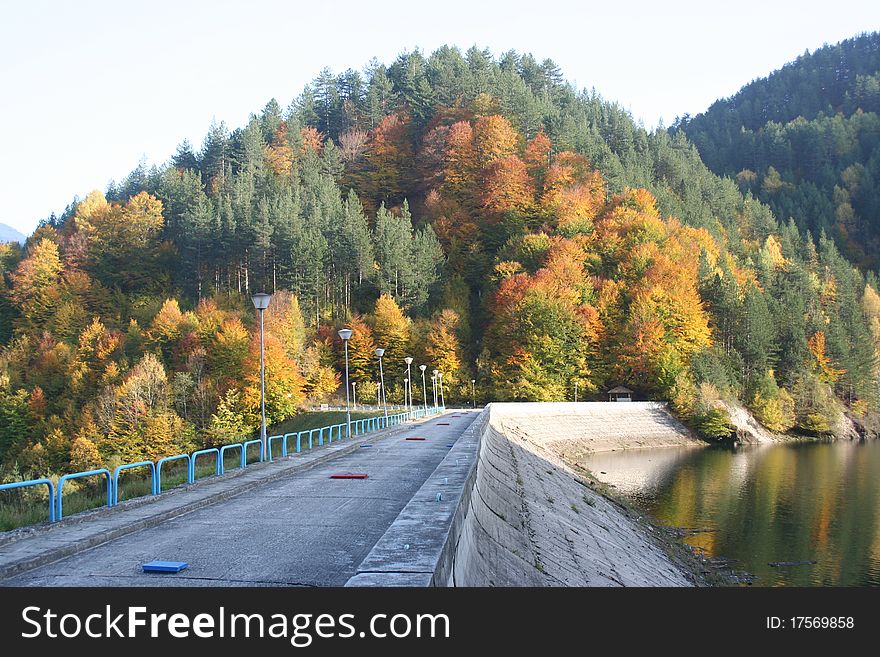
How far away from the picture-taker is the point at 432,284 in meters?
93.1

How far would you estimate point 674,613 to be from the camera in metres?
7.14

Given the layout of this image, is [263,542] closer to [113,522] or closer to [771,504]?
[113,522]

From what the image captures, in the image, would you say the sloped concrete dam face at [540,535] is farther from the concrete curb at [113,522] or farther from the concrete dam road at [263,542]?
the concrete curb at [113,522]

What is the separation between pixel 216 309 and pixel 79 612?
80815 millimetres

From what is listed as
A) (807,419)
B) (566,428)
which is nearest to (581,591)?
(566,428)

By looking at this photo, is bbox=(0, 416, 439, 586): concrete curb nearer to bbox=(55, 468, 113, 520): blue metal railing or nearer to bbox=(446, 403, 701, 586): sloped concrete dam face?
bbox=(55, 468, 113, 520): blue metal railing

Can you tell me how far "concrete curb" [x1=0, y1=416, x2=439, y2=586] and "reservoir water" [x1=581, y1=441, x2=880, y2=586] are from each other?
14.3 m

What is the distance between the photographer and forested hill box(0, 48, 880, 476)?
7206cm

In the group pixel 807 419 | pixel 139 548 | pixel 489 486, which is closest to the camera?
pixel 139 548

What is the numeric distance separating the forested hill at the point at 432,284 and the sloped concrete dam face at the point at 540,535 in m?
38.0

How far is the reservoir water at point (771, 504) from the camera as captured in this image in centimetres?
2369

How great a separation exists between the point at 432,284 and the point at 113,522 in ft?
271

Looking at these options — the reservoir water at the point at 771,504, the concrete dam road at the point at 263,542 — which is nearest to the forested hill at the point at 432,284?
the reservoir water at the point at 771,504

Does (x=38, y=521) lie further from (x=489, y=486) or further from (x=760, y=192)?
(x=760, y=192)
